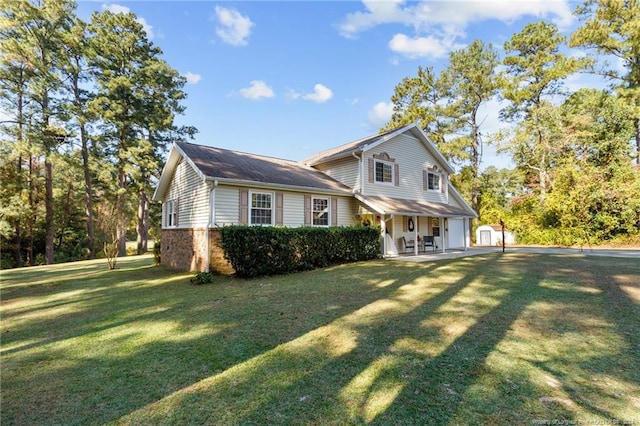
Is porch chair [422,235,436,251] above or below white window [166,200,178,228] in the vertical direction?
below

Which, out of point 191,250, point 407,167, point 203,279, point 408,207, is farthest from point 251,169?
point 407,167

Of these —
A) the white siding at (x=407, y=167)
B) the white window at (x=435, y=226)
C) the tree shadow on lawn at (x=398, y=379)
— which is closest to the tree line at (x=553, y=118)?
the white window at (x=435, y=226)

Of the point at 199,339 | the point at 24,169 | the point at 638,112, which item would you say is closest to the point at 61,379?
the point at 199,339

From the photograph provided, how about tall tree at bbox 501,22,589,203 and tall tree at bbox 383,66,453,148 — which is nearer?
tall tree at bbox 501,22,589,203

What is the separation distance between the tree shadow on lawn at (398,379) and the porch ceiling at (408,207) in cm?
819

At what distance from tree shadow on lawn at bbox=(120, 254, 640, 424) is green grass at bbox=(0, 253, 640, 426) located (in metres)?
0.02

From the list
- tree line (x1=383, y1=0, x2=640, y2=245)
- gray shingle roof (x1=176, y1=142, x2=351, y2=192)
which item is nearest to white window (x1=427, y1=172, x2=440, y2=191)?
gray shingle roof (x1=176, y1=142, x2=351, y2=192)

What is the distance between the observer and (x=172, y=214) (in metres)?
14.4

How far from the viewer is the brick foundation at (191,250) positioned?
1055 centimetres

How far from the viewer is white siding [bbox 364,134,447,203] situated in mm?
15508

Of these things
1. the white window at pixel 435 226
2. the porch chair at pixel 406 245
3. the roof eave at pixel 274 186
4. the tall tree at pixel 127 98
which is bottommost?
the porch chair at pixel 406 245

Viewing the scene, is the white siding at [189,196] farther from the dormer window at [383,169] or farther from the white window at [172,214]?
the dormer window at [383,169]

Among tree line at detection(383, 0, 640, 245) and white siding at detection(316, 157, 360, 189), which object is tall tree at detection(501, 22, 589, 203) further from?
white siding at detection(316, 157, 360, 189)

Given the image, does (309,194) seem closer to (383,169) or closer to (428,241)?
(383,169)
